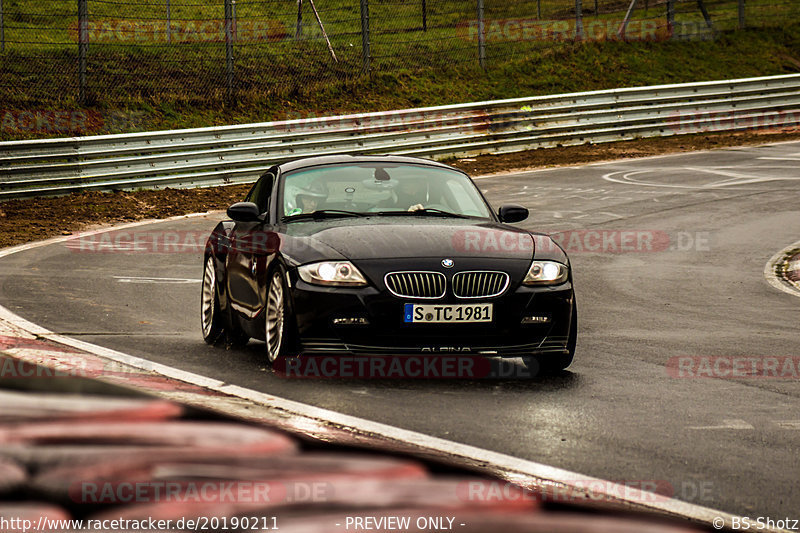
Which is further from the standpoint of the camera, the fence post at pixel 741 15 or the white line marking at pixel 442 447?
the fence post at pixel 741 15

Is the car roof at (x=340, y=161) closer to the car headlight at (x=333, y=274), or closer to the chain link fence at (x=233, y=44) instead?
the car headlight at (x=333, y=274)

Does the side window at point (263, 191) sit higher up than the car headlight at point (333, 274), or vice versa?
the side window at point (263, 191)

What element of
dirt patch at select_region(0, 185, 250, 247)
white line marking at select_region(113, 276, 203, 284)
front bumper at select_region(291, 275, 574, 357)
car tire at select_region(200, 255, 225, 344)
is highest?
front bumper at select_region(291, 275, 574, 357)

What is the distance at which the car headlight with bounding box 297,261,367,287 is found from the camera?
7.29 meters

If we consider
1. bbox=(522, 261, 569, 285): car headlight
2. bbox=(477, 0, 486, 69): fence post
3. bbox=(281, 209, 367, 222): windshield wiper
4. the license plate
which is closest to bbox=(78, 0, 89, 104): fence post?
bbox=(477, 0, 486, 69): fence post

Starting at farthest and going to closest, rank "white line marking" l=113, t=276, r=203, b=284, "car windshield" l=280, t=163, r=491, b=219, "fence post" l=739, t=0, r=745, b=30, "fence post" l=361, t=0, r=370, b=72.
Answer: "fence post" l=739, t=0, r=745, b=30 < "fence post" l=361, t=0, r=370, b=72 < "white line marking" l=113, t=276, r=203, b=284 < "car windshield" l=280, t=163, r=491, b=219

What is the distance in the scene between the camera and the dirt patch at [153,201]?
17.6 meters

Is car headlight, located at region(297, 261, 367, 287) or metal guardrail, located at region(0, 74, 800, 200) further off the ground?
car headlight, located at region(297, 261, 367, 287)

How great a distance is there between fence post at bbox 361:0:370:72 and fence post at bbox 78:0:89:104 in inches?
265

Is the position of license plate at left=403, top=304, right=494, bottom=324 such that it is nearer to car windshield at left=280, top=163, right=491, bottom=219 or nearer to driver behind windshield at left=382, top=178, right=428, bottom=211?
car windshield at left=280, top=163, right=491, bottom=219

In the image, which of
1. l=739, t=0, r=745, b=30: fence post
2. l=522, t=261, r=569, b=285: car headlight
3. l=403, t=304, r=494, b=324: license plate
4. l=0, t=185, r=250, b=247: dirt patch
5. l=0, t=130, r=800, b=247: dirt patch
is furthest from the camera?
l=739, t=0, r=745, b=30: fence post

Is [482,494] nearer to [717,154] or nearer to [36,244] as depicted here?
[36,244]

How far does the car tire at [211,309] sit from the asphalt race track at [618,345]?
0.13 m

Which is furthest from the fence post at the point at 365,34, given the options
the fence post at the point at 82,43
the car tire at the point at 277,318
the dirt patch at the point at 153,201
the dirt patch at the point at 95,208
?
the car tire at the point at 277,318
